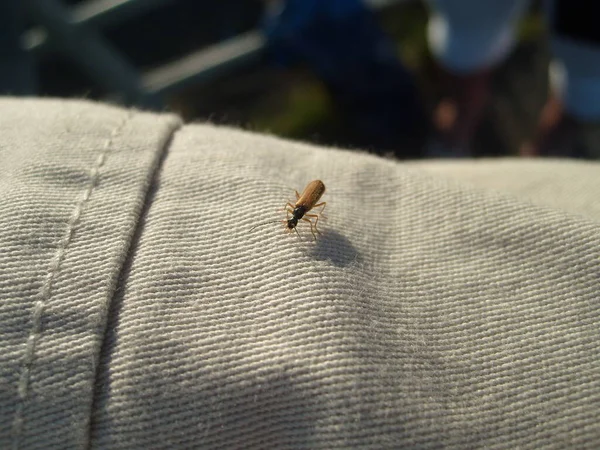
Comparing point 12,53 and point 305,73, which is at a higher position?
point 12,53

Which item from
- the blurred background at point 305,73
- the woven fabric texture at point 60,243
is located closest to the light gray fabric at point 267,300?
the woven fabric texture at point 60,243

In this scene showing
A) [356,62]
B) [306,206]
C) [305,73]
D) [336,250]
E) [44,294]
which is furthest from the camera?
[305,73]

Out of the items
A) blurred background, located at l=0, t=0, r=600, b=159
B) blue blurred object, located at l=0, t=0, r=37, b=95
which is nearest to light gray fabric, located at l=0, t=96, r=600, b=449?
blue blurred object, located at l=0, t=0, r=37, b=95

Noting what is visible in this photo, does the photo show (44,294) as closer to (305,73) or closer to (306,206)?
(306,206)

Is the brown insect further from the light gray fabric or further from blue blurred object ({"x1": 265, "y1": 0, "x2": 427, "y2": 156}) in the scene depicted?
blue blurred object ({"x1": 265, "y1": 0, "x2": 427, "y2": 156})

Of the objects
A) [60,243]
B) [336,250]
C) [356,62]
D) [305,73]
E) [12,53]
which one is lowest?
[305,73]

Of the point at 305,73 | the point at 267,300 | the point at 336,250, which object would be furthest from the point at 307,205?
the point at 305,73

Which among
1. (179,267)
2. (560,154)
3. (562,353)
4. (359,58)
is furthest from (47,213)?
(560,154)
